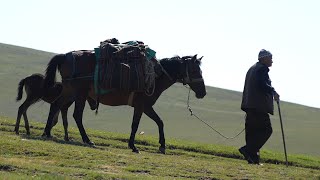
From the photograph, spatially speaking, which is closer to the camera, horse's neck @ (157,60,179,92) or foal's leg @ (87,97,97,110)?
horse's neck @ (157,60,179,92)

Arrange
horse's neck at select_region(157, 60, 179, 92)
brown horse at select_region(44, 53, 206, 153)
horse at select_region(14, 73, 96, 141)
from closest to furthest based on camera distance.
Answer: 1. brown horse at select_region(44, 53, 206, 153)
2. horse's neck at select_region(157, 60, 179, 92)
3. horse at select_region(14, 73, 96, 141)

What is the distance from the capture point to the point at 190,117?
58.3 m

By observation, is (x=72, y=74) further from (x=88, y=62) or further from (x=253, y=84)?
(x=253, y=84)

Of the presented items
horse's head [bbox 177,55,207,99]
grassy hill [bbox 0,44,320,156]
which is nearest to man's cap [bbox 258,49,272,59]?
horse's head [bbox 177,55,207,99]

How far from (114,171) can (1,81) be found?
2371 inches

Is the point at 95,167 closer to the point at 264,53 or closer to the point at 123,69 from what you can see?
the point at 123,69

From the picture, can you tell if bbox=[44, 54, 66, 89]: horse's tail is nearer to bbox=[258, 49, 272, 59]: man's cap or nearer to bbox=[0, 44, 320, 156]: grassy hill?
bbox=[258, 49, 272, 59]: man's cap

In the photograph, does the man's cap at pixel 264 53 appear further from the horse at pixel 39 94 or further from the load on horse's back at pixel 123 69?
the horse at pixel 39 94

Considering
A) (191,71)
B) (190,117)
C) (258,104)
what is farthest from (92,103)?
(190,117)

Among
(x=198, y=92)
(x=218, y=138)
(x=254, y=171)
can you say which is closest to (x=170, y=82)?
(x=198, y=92)

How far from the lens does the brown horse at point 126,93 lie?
→ 52.0 feet

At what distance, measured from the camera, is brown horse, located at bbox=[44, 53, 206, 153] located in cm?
1584

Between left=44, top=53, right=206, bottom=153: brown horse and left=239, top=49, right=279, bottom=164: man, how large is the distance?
1937mm

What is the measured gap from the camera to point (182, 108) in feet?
211
